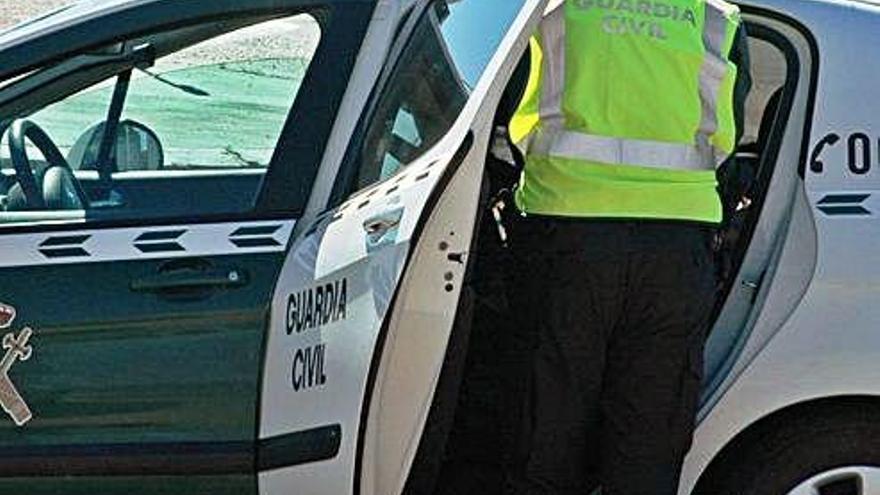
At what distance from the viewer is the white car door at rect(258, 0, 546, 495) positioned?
10.5 ft

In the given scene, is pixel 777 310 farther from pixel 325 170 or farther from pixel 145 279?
pixel 145 279

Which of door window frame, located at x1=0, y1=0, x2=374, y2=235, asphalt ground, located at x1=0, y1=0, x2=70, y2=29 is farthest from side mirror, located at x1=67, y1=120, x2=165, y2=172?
asphalt ground, located at x1=0, y1=0, x2=70, y2=29

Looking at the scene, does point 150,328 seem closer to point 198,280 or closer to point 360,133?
point 198,280

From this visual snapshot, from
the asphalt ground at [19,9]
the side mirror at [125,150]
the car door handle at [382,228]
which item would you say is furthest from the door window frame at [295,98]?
the asphalt ground at [19,9]

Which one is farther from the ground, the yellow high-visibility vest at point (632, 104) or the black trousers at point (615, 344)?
the yellow high-visibility vest at point (632, 104)

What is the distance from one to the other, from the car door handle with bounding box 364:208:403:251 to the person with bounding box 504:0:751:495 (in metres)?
0.36

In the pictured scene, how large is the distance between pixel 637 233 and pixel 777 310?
38cm

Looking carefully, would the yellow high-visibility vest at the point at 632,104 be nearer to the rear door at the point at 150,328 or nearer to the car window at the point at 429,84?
the car window at the point at 429,84

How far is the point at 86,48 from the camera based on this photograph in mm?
3545

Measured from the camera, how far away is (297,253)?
3439mm

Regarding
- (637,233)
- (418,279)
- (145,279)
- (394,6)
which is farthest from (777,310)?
(145,279)

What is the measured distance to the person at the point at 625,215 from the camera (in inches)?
132

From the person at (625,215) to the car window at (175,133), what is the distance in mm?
575

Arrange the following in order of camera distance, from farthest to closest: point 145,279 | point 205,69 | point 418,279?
point 205,69 → point 145,279 → point 418,279
